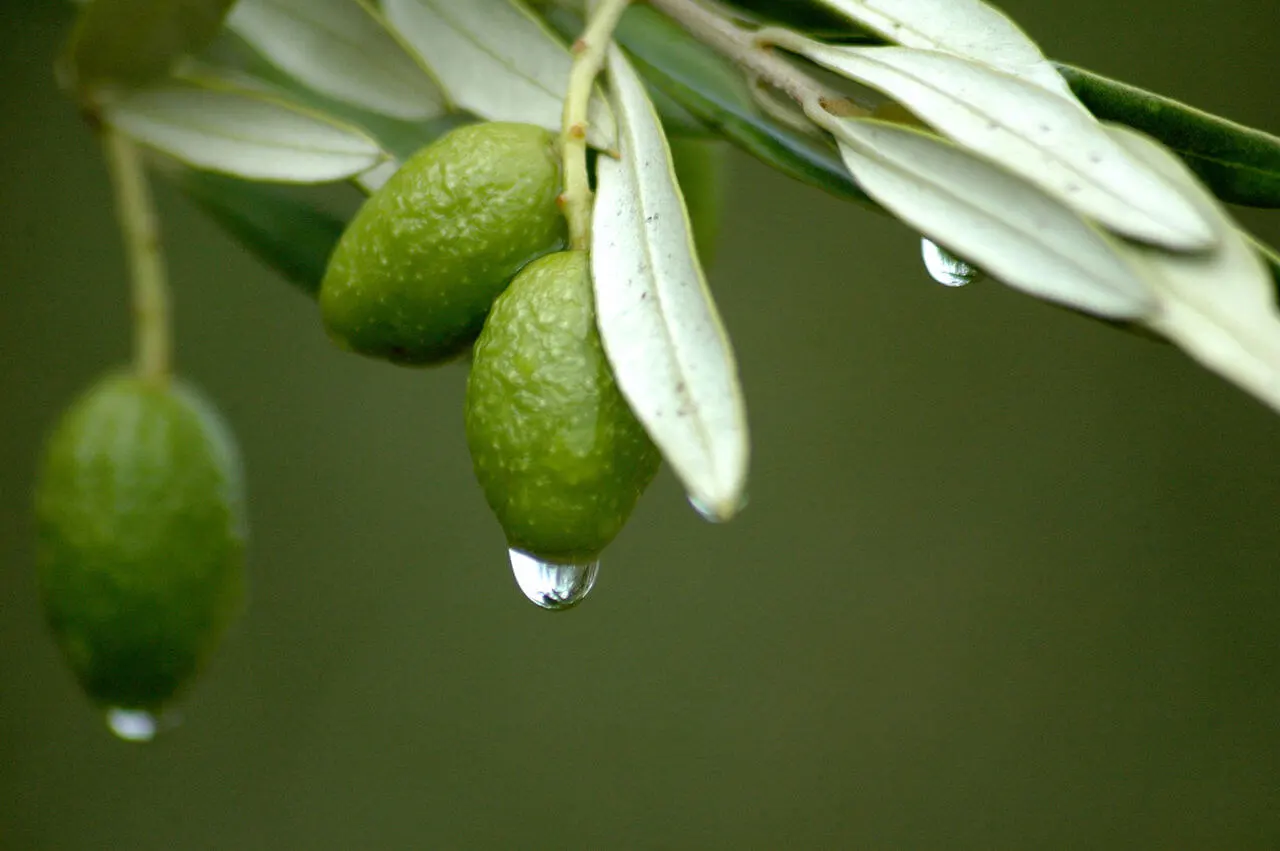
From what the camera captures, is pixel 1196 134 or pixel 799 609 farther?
pixel 799 609

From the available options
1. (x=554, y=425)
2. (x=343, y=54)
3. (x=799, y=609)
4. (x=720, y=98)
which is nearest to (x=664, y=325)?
(x=554, y=425)

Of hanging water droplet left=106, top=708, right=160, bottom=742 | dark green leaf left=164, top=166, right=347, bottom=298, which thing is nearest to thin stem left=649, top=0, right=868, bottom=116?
dark green leaf left=164, top=166, right=347, bottom=298

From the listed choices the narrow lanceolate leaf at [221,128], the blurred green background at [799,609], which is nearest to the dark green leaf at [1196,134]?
the narrow lanceolate leaf at [221,128]

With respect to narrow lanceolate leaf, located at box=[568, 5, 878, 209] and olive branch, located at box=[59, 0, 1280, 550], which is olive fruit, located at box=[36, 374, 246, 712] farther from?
narrow lanceolate leaf, located at box=[568, 5, 878, 209]

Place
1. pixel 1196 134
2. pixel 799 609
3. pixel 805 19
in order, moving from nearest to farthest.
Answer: pixel 1196 134 → pixel 805 19 → pixel 799 609

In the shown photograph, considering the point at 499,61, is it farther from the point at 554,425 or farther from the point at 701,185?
the point at 554,425

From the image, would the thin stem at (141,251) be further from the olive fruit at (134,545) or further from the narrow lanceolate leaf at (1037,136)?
the narrow lanceolate leaf at (1037,136)
